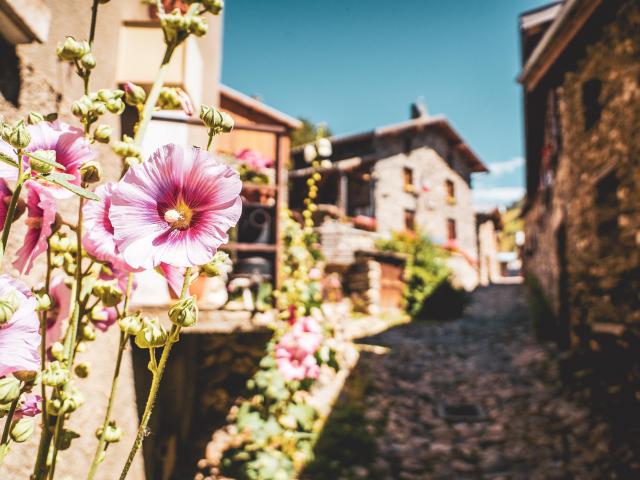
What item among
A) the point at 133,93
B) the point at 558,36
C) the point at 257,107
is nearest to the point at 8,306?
the point at 133,93

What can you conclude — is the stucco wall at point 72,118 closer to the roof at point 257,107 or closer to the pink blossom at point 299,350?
the pink blossom at point 299,350

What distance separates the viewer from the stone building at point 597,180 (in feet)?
14.4

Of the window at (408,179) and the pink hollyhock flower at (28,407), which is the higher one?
the window at (408,179)

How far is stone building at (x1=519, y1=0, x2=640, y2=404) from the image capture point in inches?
173

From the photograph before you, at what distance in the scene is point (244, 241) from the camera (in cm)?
325

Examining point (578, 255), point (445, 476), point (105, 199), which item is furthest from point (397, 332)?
point (105, 199)

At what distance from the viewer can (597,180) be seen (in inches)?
205

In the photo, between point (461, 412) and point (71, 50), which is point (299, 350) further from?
point (461, 412)

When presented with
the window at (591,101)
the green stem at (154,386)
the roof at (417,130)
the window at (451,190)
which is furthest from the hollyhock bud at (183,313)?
the window at (451,190)

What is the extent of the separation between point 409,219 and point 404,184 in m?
1.41

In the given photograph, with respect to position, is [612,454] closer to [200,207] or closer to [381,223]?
[200,207]

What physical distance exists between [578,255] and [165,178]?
21.5ft

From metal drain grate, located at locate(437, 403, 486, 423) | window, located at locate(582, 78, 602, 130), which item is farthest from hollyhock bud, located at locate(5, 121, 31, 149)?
window, located at locate(582, 78, 602, 130)

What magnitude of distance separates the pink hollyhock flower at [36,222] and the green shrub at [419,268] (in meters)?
12.0
